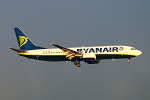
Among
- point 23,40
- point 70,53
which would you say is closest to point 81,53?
point 70,53

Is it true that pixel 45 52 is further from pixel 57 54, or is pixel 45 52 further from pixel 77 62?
pixel 77 62

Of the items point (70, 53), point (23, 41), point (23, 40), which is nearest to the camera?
point (70, 53)

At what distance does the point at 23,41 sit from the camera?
3051 inches

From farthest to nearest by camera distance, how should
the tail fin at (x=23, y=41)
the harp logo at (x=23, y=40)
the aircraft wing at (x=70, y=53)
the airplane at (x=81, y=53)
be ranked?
the harp logo at (x=23, y=40) < the tail fin at (x=23, y=41) < the airplane at (x=81, y=53) < the aircraft wing at (x=70, y=53)

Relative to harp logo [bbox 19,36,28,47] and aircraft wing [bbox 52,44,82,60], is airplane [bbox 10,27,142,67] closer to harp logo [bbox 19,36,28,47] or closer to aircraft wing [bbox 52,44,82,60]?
aircraft wing [bbox 52,44,82,60]

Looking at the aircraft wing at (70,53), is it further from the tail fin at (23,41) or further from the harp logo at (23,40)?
the harp logo at (23,40)

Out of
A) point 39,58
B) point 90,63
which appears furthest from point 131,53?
point 39,58

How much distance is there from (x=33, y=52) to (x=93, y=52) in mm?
14625

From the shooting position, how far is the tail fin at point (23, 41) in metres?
76.0

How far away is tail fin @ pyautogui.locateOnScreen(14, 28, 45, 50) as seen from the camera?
76.0 metres

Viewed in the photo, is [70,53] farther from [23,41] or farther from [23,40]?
[23,40]

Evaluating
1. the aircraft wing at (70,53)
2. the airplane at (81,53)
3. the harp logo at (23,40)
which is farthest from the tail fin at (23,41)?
the aircraft wing at (70,53)

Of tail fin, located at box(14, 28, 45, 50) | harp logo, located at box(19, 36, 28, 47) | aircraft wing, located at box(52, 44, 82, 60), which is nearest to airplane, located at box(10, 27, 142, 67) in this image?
aircraft wing, located at box(52, 44, 82, 60)

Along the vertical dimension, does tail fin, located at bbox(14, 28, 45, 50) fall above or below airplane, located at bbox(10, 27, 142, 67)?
above
